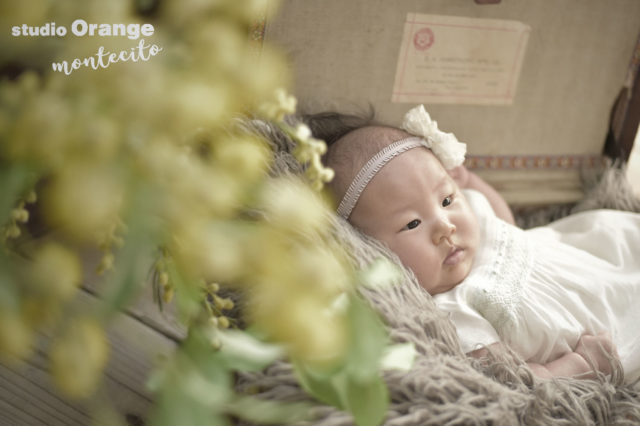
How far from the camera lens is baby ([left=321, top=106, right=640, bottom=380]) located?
893 mm

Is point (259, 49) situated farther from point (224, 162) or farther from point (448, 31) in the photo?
point (224, 162)

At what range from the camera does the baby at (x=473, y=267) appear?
89cm

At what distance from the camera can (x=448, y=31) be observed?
3.71 feet

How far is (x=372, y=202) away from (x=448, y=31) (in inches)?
16.5

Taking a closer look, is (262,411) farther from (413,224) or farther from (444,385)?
(413,224)

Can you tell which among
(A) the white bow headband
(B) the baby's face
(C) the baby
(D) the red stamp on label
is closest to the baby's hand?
(C) the baby

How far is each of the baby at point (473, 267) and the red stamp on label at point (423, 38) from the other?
0.17 metres

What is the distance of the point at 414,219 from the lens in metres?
0.92

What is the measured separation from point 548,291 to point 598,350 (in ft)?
0.41

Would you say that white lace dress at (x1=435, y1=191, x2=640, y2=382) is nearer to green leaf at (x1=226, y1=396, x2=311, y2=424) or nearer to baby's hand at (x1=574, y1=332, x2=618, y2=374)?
baby's hand at (x1=574, y1=332, x2=618, y2=374)

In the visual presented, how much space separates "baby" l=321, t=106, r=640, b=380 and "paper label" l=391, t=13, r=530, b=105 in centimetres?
15

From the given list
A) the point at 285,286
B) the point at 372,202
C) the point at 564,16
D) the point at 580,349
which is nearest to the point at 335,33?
the point at 372,202

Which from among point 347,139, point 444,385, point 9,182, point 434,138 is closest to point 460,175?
point 434,138

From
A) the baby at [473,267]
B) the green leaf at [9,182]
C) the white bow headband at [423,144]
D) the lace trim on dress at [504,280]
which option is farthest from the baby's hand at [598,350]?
the green leaf at [9,182]
